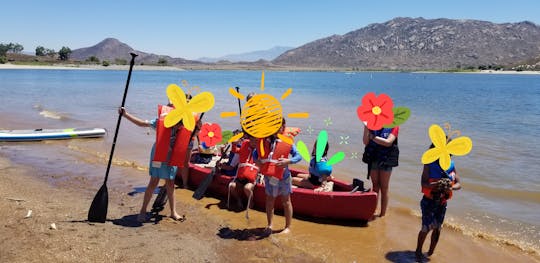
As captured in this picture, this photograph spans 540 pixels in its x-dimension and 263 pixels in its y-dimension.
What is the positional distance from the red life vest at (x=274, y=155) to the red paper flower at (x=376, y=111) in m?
1.07

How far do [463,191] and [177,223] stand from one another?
19.1 feet

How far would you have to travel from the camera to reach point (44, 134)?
12414mm

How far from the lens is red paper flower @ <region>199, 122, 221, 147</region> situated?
301 inches

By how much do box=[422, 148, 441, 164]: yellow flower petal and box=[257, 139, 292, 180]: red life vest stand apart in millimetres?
1513

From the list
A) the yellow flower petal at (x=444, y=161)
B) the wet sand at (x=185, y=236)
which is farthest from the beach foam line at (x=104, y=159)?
the yellow flower petal at (x=444, y=161)

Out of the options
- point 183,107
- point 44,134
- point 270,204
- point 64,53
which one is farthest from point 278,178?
point 64,53

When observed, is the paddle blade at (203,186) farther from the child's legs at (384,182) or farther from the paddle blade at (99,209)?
the child's legs at (384,182)

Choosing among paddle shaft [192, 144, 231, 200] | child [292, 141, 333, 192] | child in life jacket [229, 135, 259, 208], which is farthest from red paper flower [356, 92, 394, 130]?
paddle shaft [192, 144, 231, 200]

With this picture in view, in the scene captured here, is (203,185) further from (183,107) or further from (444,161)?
(444,161)

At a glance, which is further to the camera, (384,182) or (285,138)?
(384,182)

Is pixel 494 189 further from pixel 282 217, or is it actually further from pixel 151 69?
pixel 151 69

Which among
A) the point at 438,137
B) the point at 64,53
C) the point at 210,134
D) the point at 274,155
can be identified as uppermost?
the point at 64,53

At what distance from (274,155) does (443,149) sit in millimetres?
1879

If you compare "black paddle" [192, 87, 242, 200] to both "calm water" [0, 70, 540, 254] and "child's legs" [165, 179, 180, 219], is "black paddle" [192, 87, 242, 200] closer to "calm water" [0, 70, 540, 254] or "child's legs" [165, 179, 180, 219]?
"child's legs" [165, 179, 180, 219]
